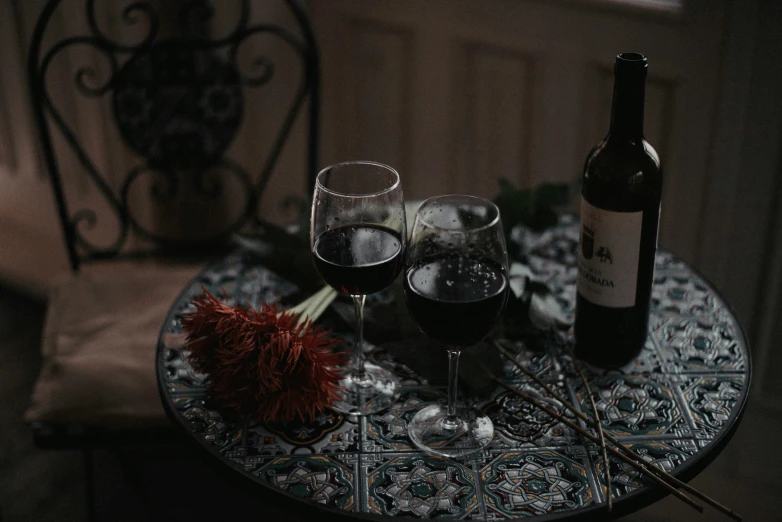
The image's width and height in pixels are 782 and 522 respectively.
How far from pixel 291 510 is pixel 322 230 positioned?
30cm

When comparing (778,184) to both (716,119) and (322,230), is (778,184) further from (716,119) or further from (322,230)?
(322,230)

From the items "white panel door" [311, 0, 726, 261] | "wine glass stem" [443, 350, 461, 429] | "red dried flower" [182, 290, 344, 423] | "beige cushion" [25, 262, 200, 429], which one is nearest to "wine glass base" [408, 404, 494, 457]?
"wine glass stem" [443, 350, 461, 429]

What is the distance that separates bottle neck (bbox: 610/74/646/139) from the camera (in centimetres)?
91

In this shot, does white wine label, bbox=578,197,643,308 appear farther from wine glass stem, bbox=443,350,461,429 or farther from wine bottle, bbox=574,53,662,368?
wine glass stem, bbox=443,350,461,429

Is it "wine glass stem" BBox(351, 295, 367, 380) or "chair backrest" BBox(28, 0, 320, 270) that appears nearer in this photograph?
A: "wine glass stem" BBox(351, 295, 367, 380)

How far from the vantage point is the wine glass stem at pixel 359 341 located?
1021 mm

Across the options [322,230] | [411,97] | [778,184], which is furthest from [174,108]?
[778,184]

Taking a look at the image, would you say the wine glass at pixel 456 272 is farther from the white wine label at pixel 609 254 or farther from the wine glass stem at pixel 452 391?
the white wine label at pixel 609 254

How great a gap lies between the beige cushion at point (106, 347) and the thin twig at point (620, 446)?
0.62 metres

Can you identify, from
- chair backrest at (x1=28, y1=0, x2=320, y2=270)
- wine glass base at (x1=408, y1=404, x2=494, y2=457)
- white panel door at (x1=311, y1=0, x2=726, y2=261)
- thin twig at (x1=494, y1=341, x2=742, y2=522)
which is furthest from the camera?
white panel door at (x1=311, y1=0, x2=726, y2=261)

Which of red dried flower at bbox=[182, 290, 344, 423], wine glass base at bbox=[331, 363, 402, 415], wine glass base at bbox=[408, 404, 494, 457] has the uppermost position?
red dried flower at bbox=[182, 290, 344, 423]

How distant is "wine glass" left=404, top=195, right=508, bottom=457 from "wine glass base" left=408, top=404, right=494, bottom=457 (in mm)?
112

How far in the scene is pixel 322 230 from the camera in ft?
3.13

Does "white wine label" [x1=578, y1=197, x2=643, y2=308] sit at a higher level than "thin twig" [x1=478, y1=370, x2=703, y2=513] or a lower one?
higher
